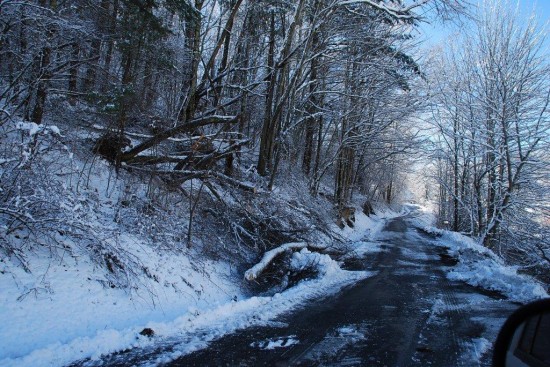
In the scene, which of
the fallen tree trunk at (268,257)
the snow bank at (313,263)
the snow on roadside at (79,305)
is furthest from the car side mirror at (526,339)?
the snow bank at (313,263)

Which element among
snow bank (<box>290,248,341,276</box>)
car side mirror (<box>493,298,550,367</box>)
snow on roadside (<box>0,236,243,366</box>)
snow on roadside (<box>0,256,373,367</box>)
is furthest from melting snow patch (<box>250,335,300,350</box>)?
snow bank (<box>290,248,341,276</box>)

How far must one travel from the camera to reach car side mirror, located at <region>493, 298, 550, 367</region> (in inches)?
93.0

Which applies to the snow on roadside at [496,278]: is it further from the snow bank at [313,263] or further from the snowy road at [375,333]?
the snow bank at [313,263]

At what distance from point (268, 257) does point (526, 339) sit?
6.70 metres

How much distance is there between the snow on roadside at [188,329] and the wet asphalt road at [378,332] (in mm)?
252

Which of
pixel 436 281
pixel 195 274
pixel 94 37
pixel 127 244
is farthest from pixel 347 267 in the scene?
pixel 94 37

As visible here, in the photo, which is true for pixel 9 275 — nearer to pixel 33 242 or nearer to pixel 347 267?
pixel 33 242

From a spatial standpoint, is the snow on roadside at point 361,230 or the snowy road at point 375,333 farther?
the snow on roadside at point 361,230

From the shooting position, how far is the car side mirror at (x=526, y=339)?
2.36 metres

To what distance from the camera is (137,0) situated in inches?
379

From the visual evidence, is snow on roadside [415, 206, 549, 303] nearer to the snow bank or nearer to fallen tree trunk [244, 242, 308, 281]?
the snow bank

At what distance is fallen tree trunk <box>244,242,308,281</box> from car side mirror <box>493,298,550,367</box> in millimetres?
5734

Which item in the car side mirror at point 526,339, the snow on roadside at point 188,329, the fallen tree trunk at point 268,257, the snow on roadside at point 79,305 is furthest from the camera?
the fallen tree trunk at point 268,257

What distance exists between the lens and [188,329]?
526 centimetres
